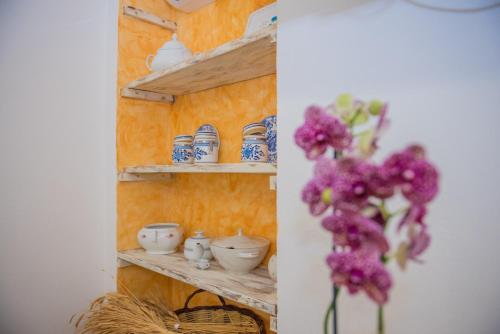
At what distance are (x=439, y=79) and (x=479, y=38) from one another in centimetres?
10

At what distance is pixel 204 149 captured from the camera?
4.14 feet

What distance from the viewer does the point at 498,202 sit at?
1.97 ft

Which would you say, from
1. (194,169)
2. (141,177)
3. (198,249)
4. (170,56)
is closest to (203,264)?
(198,249)

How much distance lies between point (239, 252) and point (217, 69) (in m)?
0.69

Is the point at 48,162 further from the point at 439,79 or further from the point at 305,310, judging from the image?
the point at 439,79

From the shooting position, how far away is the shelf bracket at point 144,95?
1.50 m

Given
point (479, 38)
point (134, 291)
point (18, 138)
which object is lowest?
point (134, 291)

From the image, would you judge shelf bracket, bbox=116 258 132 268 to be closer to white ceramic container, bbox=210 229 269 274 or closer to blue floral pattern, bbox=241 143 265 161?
white ceramic container, bbox=210 229 269 274

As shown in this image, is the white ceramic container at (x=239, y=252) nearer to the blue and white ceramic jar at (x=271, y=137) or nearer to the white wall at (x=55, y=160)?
the blue and white ceramic jar at (x=271, y=137)

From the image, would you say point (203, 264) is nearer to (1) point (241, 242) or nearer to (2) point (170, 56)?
(1) point (241, 242)

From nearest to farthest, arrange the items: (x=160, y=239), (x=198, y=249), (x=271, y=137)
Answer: (x=271, y=137) → (x=198, y=249) → (x=160, y=239)

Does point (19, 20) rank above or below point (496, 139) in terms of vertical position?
above

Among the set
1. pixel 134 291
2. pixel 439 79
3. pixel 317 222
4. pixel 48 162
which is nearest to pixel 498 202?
pixel 439 79

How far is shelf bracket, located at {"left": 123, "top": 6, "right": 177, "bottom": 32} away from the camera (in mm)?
1503
